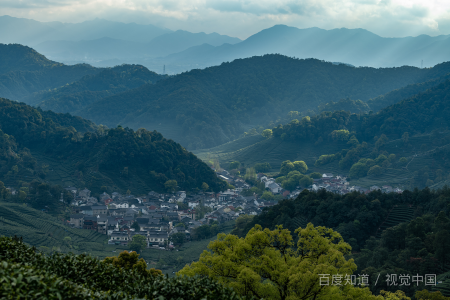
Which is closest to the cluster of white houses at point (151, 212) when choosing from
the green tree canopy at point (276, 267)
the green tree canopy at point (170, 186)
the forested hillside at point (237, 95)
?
the green tree canopy at point (170, 186)

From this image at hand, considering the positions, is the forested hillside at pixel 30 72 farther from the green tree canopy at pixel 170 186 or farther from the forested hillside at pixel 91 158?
the green tree canopy at pixel 170 186

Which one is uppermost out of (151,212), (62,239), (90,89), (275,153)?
(90,89)

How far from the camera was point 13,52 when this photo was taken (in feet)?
499

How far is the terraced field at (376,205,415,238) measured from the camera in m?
27.7

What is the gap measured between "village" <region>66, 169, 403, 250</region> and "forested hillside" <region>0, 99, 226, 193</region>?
3.23m

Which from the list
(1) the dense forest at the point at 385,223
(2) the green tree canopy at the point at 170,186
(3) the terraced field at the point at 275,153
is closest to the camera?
(1) the dense forest at the point at 385,223

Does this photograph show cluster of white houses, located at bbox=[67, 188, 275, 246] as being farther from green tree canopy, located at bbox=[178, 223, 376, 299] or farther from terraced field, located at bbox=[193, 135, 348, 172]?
green tree canopy, located at bbox=[178, 223, 376, 299]

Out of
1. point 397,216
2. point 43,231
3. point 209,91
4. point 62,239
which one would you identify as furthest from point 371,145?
point 209,91

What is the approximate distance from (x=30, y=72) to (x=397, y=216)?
14993cm

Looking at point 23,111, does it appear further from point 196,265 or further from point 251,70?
point 251,70

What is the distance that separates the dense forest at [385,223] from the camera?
19.6 metres

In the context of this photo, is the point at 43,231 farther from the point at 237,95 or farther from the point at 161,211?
the point at 237,95

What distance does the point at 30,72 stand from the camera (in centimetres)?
14650

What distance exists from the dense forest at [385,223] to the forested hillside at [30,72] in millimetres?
134288
